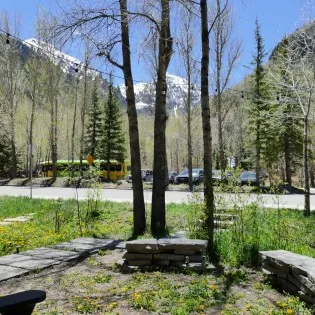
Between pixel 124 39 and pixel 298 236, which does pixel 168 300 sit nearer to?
pixel 298 236

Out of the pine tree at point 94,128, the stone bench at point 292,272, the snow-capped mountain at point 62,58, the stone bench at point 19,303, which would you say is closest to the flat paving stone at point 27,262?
the stone bench at point 19,303

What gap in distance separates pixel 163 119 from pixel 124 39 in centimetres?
190

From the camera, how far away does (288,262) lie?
427 cm

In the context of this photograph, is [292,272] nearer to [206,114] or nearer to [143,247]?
[143,247]

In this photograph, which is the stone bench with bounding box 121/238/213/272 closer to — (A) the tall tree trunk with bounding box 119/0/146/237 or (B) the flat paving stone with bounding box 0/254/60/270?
(B) the flat paving stone with bounding box 0/254/60/270

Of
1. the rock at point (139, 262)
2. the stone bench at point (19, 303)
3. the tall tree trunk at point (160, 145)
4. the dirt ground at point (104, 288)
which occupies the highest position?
the tall tree trunk at point (160, 145)

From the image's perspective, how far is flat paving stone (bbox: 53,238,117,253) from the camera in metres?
6.23

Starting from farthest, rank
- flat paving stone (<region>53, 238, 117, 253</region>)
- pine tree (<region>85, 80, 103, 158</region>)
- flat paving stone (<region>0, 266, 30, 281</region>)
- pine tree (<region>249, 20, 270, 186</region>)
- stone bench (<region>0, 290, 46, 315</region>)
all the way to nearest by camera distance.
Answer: pine tree (<region>85, 80, 103, 158</region>), pine tree (<region>249, 20, 270, 186</region>), flat paving stone (<region>53, 238, 117, 253</region>), flat paving stone (<region>0, 266, 30, 281</region>), stone bench (<region>0, 290, 46, 315</region>)

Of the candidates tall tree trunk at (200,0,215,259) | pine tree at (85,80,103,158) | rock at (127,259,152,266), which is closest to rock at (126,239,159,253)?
rock at (127,259,152,266)

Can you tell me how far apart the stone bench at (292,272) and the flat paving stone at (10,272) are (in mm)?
2941

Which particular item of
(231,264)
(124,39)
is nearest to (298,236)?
(231,264)

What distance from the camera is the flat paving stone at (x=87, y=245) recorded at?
6.23 m

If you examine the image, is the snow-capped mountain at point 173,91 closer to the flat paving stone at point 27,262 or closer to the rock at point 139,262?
the flat paving stone at point 27,262

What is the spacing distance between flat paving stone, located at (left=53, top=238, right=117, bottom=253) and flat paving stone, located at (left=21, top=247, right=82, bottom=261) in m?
0.21
